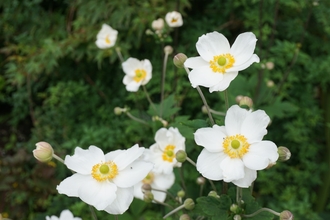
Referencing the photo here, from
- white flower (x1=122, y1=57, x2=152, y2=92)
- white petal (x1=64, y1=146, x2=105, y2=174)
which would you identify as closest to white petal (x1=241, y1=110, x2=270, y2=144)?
white petal (x1=64, y1=146, x2=105, y2=174)

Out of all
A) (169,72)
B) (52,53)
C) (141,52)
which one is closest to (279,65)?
(169,72)

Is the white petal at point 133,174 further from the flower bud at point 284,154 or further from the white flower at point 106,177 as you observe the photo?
the flower bud at point 284,154

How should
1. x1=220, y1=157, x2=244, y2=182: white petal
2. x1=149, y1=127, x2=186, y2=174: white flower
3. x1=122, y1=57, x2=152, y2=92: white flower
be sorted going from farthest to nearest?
x1=122, y1=57, x2=152, y2=92: white flower
x1=149, y1=127, x2=186, y2=174: white flower
x1=220, y1=157, x2=244, y2=182: white petal

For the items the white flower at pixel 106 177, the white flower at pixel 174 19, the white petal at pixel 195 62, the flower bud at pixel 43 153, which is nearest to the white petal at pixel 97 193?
the white flower at pixel 106 177

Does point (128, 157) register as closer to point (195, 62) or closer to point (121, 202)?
point (121, 202)

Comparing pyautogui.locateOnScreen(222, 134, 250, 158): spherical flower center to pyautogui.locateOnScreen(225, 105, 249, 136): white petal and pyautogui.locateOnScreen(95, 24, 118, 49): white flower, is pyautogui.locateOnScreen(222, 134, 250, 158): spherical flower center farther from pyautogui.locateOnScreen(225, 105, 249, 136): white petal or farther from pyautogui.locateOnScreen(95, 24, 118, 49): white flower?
pyautogui.locateOnScreen(95, 24, 118, 49): white flower

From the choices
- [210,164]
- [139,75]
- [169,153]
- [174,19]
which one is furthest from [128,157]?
[174,19]
